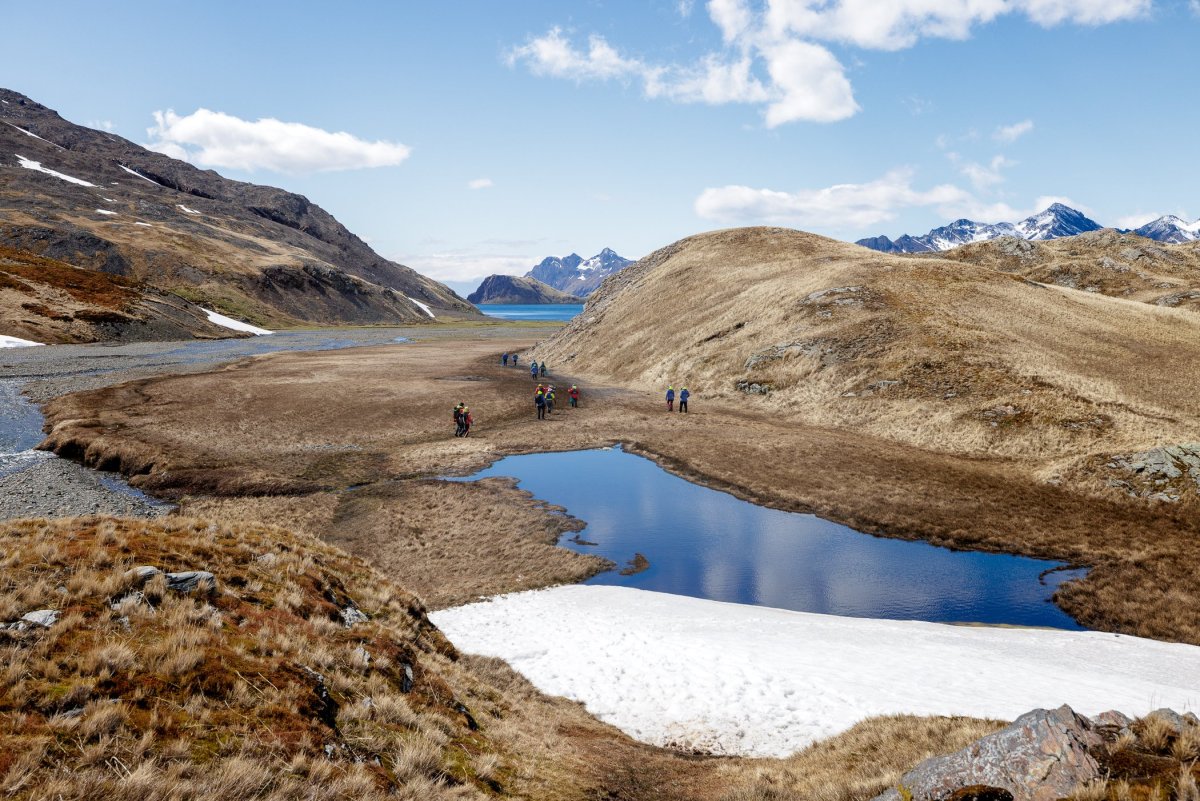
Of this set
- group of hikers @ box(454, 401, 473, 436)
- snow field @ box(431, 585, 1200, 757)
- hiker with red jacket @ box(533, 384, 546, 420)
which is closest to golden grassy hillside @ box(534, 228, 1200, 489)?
hiker with red jacket @ box(533, 384, 546, 420)

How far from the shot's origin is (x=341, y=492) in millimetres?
31031

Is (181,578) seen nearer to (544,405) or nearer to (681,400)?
(544,405)

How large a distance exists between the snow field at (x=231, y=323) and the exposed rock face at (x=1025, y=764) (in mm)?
161329

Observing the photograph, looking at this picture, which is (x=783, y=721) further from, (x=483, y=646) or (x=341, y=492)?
(x=341, y=492)

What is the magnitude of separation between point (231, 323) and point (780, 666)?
162m

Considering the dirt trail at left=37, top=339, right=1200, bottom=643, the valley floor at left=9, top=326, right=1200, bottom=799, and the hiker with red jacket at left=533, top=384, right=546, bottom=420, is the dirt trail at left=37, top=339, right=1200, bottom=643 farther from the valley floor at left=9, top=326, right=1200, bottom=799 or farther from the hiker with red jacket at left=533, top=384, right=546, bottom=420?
the hiker with red jacket at left=533, top=384, right=546, bottom=420

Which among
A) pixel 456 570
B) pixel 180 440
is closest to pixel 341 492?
pixel 456 570

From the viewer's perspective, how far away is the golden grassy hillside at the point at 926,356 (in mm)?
38719

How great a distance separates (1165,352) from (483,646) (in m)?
66.2

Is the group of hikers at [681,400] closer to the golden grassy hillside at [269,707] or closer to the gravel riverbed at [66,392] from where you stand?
the gravel riverbed at [66,392]

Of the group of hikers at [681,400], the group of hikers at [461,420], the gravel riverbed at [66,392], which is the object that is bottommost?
the gravel riverbed at [66,392]

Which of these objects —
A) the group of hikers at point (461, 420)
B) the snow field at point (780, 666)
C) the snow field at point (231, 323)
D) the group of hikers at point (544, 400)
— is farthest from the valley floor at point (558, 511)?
the snow field at point (231, 323)

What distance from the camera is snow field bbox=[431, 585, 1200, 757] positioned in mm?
13648

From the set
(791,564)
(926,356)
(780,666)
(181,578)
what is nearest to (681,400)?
(926,356)
